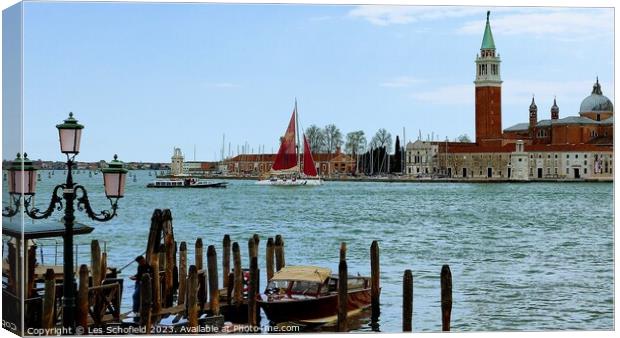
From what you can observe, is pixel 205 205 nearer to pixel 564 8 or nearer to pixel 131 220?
pixel 131 220

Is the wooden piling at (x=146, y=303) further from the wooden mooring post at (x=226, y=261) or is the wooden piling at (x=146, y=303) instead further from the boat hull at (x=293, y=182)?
the boat hull at (x=293, y=182)

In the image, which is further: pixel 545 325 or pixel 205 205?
pixel 205 205

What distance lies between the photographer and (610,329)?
8.80 meters

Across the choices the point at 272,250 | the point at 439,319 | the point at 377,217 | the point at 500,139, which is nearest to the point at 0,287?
the point at 272,250

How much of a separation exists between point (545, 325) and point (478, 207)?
2815 millimetres

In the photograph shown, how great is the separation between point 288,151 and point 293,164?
7.17 ft

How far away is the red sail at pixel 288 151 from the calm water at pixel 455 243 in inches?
22.3

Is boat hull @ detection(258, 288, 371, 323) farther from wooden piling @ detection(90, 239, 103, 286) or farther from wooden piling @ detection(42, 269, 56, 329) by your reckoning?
wooden piling @ detection(42, 269, 56, 329)

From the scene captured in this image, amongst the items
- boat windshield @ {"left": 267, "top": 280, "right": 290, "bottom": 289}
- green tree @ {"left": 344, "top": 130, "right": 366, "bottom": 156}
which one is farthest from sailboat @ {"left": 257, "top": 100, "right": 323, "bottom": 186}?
boat windshield @ {"left": 267, "top": 280, "right": 290, "bottom": 289}

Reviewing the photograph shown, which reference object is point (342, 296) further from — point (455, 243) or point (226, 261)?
point (455, 243)

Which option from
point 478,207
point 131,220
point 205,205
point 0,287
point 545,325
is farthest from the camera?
point 205,205

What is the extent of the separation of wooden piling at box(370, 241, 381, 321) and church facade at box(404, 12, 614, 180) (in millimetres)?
1542

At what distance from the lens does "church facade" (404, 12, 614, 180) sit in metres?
9.63

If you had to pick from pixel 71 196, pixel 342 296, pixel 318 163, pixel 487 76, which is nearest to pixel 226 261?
pixel 342 296
